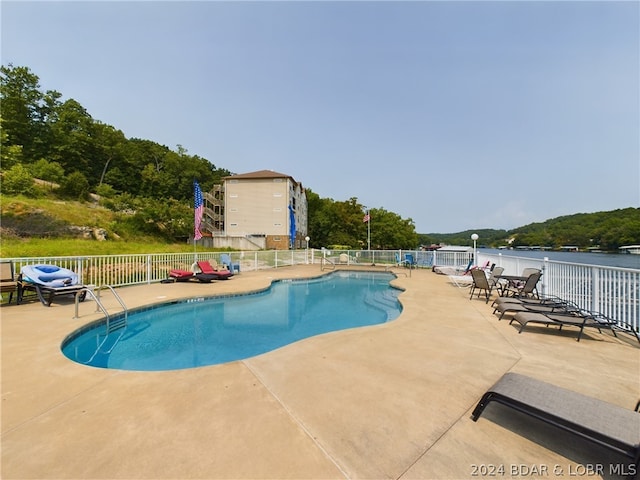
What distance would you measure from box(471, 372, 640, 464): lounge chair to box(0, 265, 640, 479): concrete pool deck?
0.25 m

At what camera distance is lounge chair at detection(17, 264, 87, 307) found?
6250mm

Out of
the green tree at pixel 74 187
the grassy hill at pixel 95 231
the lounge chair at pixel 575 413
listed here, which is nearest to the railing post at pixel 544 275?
the lounge chair at pixel 575 413

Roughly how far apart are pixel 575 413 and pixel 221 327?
623 cm

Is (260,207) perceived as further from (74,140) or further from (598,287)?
(598,287)

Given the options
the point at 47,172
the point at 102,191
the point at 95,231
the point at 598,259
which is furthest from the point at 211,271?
the point at 102,191

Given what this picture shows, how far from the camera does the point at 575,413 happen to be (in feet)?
6.38

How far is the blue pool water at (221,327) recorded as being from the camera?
4.75m

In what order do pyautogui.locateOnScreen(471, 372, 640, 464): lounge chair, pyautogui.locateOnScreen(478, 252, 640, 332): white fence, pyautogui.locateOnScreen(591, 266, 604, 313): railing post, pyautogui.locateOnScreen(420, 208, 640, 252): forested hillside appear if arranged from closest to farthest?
pyautogui.locateOnScreen(471, 372, 640, 464): lounge chair, pyautogui.locateOnScreen(478, 252, 640, 332): white fence, pyautogui.locateOnScreen(591, 266, 604, 313): railing post, pyautogui.locateOnScreen(420, 208, 640, 252): forested hillside

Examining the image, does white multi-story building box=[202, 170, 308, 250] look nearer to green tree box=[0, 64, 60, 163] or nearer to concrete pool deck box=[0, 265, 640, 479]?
green tree box=[0, 64, 60, 163]

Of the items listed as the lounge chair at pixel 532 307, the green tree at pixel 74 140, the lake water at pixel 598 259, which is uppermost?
the green tree at pixel 74 140

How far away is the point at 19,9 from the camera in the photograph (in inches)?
316

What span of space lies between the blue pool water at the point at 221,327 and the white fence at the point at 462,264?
10.1 ft

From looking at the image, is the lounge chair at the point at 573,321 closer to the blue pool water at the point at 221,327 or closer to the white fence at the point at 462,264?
the white fence at the point at 462,264

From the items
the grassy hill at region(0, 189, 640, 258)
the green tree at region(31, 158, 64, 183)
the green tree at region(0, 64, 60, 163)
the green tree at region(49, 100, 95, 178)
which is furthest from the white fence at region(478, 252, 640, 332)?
the green tree at region(49, 100, 95, 178)
